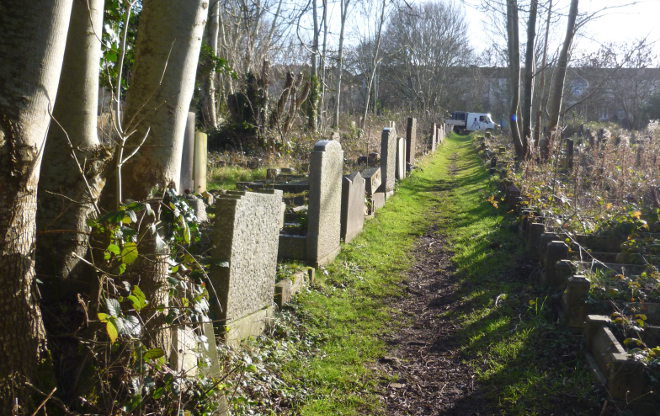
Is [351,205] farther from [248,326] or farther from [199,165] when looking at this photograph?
[248,326]

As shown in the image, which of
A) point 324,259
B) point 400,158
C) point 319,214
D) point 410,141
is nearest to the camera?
point 319,214

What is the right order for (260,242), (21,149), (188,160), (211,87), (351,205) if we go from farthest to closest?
(211,87)
(188,160)
(351,205)
(260,242)
(21,149)

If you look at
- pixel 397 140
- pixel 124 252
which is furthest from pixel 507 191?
pixel 124 252

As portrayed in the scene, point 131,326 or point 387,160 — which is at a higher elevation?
point 387,160

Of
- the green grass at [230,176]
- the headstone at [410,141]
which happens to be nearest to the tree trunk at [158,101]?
the green grass at [230,176]

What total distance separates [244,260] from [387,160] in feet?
25.5

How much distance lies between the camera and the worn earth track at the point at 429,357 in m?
4.43

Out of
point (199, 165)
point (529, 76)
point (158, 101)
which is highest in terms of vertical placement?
point (529, 76)

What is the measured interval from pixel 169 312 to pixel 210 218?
4759 mm

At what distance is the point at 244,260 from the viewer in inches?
191

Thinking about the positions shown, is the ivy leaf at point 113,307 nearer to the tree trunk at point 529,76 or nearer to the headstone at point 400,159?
the headstone at point 400,159

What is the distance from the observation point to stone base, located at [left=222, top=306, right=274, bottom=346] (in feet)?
15.3

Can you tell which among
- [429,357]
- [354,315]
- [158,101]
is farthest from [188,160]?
[158,101]

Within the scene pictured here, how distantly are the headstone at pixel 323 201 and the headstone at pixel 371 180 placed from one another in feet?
8.93
